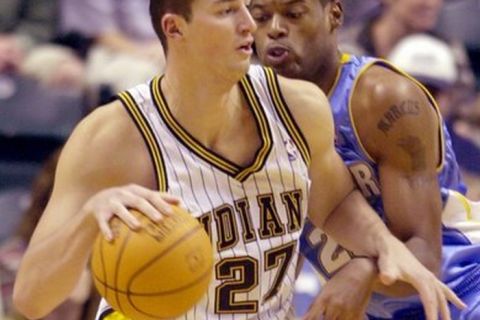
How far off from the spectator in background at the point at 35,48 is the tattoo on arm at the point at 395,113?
4.40 m

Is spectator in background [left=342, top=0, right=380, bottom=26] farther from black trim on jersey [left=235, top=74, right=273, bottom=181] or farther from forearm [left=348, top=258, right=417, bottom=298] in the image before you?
black trim on jersey [left=235, top=74, right=273, bottom=181]

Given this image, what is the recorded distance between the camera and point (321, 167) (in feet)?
16.3

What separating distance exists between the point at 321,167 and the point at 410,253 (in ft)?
1.50

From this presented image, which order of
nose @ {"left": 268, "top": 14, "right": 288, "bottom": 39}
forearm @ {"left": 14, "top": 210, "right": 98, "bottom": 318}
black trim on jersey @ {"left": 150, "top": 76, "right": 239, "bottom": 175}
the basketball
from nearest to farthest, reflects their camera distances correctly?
the basketball < forearm @ {"left": 14, "top": 210, "right": 98, "bottom": 318} < black trim on jersey @ {"left": 150, "top": 76, "right": 239, "bottom": 175} < nose @ {"left": 268, "top": 14, "right": 288, "bottom": 39}

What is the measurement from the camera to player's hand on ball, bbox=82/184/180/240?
398 cm

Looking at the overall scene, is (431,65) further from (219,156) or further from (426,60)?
(219,156)

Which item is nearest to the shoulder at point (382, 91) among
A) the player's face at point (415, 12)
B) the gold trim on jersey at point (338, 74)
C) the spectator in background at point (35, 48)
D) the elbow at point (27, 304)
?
the gold trim on jersey at point (338, 74)

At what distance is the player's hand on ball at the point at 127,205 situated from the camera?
3.98 metres

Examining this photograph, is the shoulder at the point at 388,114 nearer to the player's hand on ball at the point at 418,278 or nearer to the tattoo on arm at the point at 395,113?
the tattoo on arm at the point at 395,113

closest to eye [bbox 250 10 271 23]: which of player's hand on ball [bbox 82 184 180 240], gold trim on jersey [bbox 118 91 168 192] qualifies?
gold trim on jersey [bbox 118 91 168 192]

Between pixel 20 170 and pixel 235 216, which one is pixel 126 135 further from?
pixel 20 170

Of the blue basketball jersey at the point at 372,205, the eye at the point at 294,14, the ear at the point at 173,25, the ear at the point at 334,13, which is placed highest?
the ear at the point at 173,25

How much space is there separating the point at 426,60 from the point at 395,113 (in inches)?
135

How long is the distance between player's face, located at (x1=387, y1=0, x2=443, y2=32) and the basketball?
522cm
